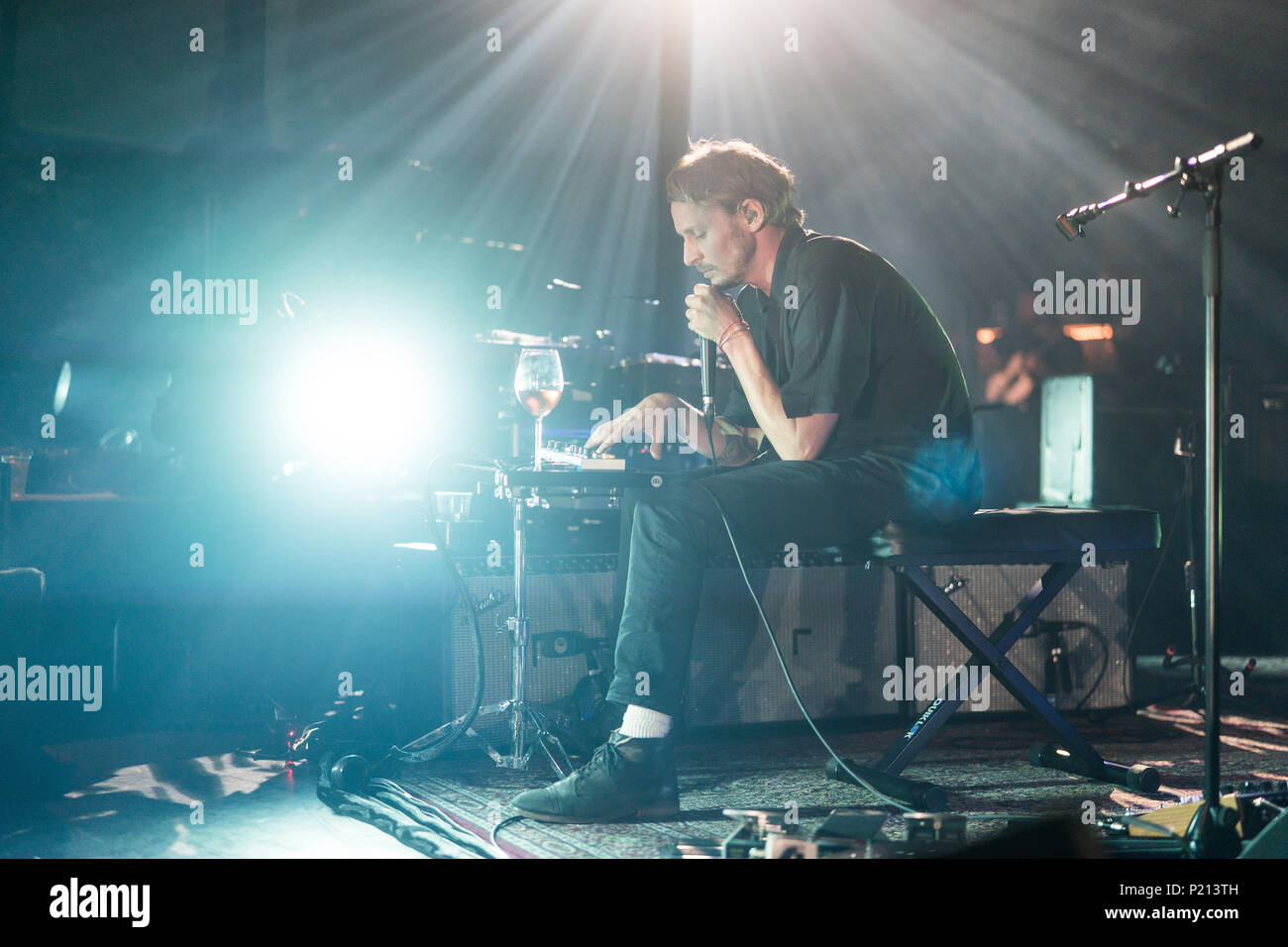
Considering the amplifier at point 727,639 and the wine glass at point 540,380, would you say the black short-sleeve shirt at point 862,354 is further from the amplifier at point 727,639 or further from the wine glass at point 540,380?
the amplifier at point 727,639

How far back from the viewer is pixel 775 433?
219 centimetres

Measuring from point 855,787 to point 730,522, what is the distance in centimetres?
74

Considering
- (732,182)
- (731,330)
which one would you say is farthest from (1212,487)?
(732,182)

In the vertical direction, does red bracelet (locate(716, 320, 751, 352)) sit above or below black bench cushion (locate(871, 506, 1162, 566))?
above

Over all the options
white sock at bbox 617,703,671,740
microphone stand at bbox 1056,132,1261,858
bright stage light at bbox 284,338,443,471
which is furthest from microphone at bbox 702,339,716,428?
bright stage light at bbox 284,338,443,471

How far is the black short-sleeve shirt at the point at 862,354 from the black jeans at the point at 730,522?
8 centimetres

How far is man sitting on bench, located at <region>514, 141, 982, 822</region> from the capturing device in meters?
2.01

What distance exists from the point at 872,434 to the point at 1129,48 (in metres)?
4.64

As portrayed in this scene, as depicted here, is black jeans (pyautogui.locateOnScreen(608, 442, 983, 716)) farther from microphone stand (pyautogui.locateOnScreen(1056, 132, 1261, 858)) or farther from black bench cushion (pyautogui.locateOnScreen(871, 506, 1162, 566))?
microphone stand (pyautogui.locateOnScreen(1056, 132, 1261, 858))

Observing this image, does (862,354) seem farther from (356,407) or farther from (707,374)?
(356,407)

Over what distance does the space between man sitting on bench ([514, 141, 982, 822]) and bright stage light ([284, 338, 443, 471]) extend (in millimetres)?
1748

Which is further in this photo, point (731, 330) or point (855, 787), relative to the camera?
point (855, 787)

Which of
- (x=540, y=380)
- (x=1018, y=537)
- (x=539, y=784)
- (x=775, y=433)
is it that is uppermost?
(x=540, y=380)
